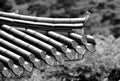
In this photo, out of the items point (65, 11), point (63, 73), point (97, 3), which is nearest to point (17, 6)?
point (65, 11)

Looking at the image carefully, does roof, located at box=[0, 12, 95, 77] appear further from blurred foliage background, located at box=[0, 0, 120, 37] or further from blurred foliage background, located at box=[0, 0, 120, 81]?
blurred foliage background, located at box=[0, 0, 120, 37]

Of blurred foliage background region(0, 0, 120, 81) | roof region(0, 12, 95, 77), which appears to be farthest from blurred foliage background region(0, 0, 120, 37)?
roof region(0, 12, 95, 77)

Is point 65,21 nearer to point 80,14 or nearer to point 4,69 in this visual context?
point 4,69

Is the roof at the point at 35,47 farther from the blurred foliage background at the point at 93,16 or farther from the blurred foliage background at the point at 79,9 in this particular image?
the blurred foliage background at the point at 79,9

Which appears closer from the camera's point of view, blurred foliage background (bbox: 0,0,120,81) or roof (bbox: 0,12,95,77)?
roof (bbox: 0,12,95,77)

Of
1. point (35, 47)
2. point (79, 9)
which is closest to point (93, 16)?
point (79, 9)
